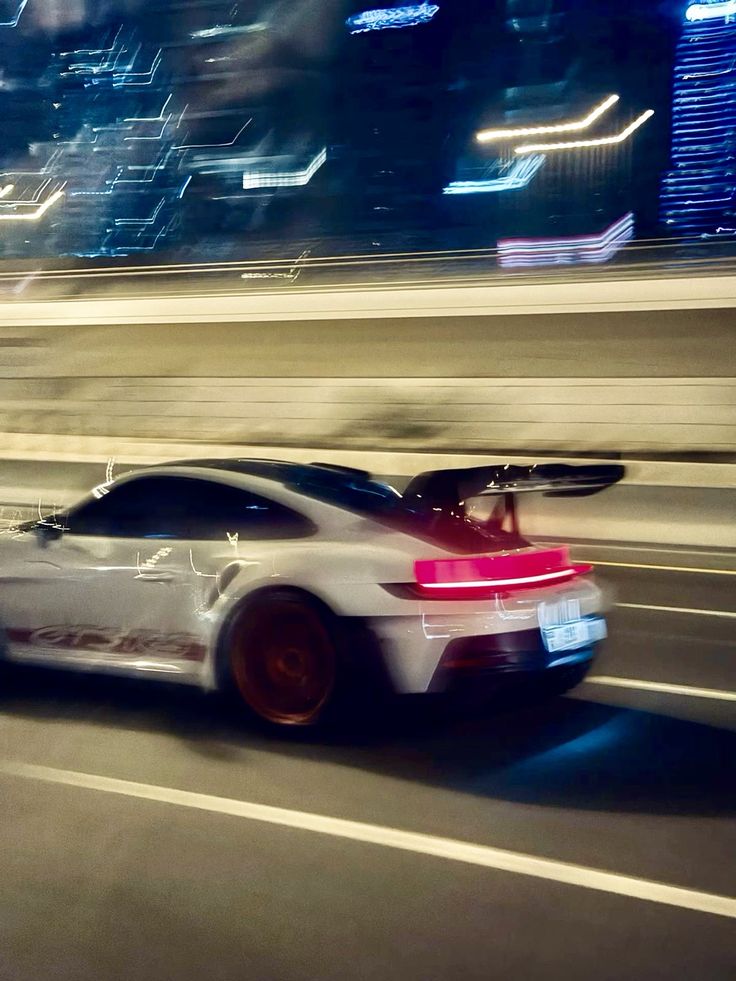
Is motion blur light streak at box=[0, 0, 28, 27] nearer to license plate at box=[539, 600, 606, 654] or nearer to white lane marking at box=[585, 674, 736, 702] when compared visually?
white lane marking at box=[585, 674, 736, 702]

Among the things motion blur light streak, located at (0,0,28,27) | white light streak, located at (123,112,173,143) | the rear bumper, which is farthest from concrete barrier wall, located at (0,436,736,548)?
motion blur light streak, located at (0,0,28,27)

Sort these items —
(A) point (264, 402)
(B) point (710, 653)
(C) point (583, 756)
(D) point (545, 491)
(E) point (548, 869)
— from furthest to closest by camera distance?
1. (A) point (264, 402)
2. (B) point (710, 653)
3. (D) point (545, 491)
4. (C) point (583, 756)
5. (E) point (548, 869)

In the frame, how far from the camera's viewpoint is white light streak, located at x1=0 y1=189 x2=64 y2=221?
30625 mm

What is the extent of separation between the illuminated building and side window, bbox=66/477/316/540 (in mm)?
19412

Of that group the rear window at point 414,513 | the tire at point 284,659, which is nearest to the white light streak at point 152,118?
the rear window at point 414,513

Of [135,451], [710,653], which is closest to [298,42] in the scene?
[135,451]

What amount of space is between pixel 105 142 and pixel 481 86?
36.5 ft

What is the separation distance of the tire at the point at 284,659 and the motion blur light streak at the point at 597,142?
2515 centimetres

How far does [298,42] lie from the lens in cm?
3412

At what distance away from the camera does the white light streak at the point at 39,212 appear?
30.6 meters

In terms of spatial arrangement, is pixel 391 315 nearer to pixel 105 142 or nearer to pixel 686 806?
pixel 686 806

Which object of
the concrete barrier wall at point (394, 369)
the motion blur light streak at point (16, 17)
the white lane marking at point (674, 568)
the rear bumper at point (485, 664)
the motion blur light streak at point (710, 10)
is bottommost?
the white lane marking at point (674, 568)

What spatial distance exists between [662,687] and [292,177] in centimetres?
2784

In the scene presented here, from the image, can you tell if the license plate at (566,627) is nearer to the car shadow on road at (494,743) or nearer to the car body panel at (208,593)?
the car body panel at (208,593)
